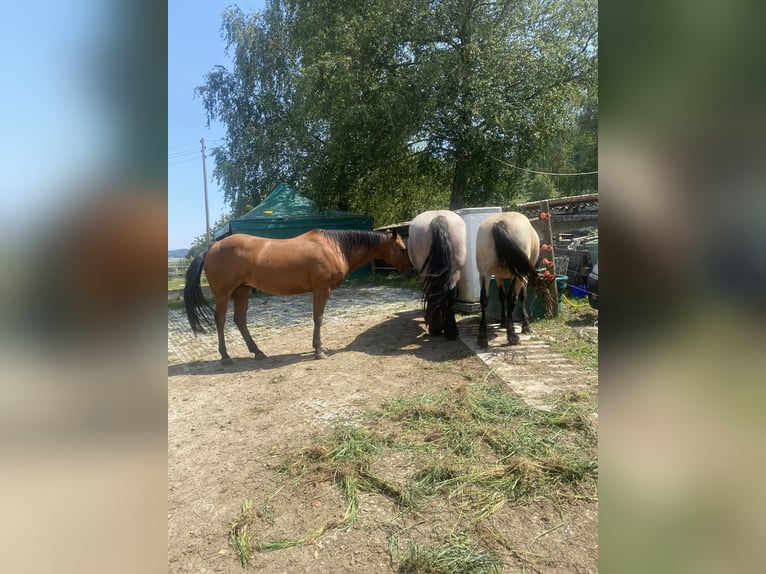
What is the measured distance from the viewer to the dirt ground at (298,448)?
5.85ft

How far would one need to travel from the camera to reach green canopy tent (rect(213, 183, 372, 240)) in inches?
484

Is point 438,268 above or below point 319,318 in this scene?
above

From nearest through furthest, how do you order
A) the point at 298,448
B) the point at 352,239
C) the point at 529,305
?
the point at 298,448 < the point at 352,239 < the point at 529,305

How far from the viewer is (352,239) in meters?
5.64

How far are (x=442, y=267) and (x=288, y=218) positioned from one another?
8.55 m

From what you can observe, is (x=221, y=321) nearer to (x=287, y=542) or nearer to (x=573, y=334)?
(x=287, y=542)

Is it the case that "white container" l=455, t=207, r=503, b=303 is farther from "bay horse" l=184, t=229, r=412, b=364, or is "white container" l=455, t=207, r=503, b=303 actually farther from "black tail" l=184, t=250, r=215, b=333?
"black tail" l=184, t=250, r=215, b=333

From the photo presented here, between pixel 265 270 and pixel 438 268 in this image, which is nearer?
pixel 265 270

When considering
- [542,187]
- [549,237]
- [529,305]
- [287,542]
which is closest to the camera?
[287,542]

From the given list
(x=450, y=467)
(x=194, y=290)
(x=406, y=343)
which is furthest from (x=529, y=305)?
(x=194, y=290)

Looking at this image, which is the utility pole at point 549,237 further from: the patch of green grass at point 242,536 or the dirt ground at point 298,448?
the patch of green grass at point 242,536
